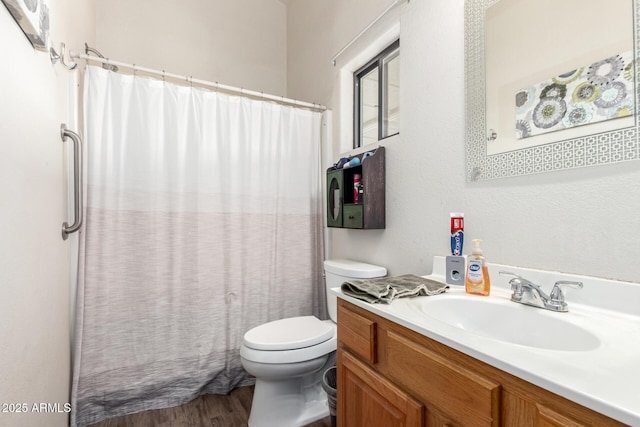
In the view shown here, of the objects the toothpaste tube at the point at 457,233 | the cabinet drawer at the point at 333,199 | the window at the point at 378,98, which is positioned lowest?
the toothpaste tube at the point at 457,233

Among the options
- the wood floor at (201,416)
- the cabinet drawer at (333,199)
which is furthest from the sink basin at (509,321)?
the wood floor at (201,416)

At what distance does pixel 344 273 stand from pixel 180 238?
0.98 metres

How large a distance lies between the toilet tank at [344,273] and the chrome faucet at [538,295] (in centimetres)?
69

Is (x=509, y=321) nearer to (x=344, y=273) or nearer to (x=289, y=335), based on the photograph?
(x=344, y=273)

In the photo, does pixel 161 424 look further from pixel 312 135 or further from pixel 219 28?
pixel 219 28

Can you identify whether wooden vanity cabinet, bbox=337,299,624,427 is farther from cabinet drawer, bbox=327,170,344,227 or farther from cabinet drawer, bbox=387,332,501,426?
cabinet drawer, bbox=327,170,344,227

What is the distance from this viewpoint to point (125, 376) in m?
1.59

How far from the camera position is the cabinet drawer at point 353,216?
156 cm

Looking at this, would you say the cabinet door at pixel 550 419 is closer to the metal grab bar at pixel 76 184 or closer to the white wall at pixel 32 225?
the white wall at pixel 32 225

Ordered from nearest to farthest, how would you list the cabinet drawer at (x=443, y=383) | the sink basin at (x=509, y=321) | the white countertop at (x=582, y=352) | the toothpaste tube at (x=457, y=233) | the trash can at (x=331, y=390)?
the white countertop at (x=582, y=352), the cabinet drawer at (x=443, y=383), the sink basin at (x=509, y=321), the toothpaste tube at (x=457, y=233), the trash can at (x=331, y=390)

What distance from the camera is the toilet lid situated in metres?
1.37

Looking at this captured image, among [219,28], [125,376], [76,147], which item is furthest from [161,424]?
[219,28]

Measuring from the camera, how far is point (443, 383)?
65cm

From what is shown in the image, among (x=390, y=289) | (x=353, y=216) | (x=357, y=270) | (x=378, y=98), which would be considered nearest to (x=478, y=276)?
(x=390, y=289)
